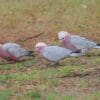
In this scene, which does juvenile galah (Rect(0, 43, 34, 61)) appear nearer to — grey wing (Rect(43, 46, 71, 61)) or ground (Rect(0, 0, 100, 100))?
ground (Rect(0, 0, 100, 100))

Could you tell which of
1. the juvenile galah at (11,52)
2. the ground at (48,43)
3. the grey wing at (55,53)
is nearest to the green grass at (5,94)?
the ground at (48,43)

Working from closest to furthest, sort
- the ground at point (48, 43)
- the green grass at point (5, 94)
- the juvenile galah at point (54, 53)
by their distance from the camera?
the green grass at point (5, 94), the ground at point (48, 43), the juvenile galah at point (54, 53)

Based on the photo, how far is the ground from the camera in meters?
7.60

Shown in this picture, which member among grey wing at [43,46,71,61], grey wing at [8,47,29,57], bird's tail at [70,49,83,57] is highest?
grey wing at [43,46,71,61]

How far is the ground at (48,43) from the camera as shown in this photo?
299 inches

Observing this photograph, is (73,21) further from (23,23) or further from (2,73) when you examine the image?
(2,73)

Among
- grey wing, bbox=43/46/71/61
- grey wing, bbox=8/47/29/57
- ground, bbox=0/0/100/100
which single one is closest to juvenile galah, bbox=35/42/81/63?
grey wing, bbox=43/46/71/61

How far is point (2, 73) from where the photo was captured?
9297 mm

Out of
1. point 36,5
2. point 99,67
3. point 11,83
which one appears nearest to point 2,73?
point 11,83

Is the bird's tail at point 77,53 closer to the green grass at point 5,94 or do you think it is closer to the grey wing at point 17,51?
the grey wing at point 17,51

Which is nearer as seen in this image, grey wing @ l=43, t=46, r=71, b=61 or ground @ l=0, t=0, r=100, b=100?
ground @ l=0, t=0, r=100, b=100

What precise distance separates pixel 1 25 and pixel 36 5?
48.7 inches

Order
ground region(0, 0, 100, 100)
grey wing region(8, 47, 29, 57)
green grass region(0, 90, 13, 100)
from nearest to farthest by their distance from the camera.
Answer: green grass region(0, 90, 13, 100) < ground region(0, 0, 100, 100) < grey wing region(8, 47, 29, 57)

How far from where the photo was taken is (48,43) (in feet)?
41.7
